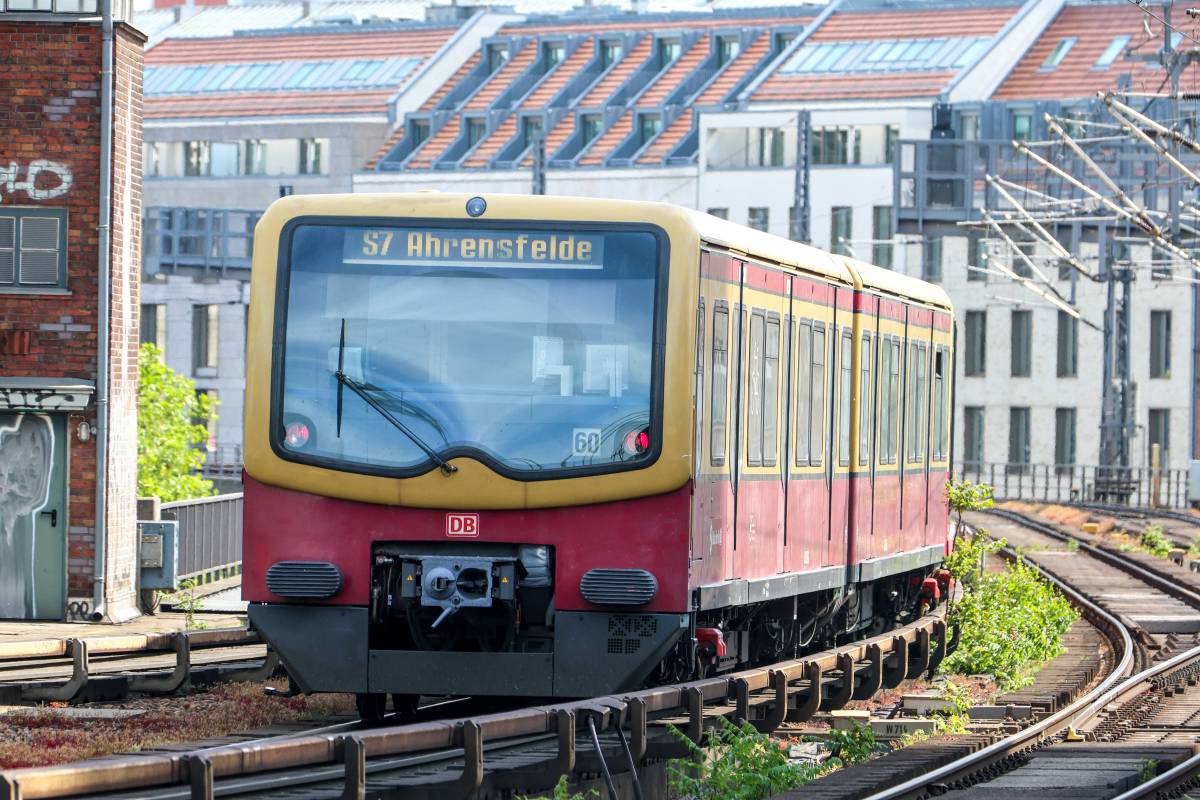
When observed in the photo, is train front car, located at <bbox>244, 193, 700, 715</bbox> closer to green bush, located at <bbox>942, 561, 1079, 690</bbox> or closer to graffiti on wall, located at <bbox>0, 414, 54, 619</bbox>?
green bush, located at <bbox>942, 561, 1079, 690</bbox>

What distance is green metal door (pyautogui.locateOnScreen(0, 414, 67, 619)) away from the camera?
990 inches

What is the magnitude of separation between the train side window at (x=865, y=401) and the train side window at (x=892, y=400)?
0.76 metres

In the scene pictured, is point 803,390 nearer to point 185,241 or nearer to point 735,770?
point 735,770

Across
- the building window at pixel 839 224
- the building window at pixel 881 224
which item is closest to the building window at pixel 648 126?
the building window at pixel 839 224

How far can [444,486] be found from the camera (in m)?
15.2

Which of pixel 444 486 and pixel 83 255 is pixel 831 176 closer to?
pixel 83 255

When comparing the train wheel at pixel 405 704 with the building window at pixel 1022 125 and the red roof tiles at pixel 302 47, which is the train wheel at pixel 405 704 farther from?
the red roof tiles at pixel 302 47

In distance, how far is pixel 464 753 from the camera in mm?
12562

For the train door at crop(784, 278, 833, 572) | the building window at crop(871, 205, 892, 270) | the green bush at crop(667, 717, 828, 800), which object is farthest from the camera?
the building window at crop(871, 205, 892, 270)

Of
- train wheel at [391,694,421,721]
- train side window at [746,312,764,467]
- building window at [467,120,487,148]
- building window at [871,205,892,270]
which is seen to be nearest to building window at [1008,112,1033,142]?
building window at [871,205,892,270]

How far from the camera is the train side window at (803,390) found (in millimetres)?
18234

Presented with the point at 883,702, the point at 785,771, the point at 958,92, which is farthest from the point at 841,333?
the point at 958,92

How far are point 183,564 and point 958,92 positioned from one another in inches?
2309

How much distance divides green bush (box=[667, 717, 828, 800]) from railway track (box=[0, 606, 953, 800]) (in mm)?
175
